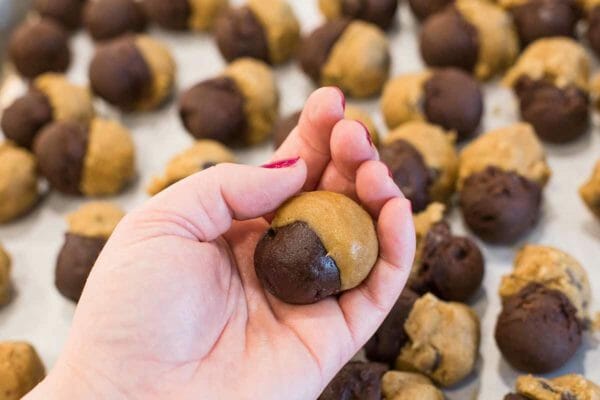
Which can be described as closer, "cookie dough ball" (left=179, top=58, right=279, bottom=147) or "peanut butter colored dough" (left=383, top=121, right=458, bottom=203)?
"peanut butter colored dough" (left=383, top=121, right=458, bottom=203)

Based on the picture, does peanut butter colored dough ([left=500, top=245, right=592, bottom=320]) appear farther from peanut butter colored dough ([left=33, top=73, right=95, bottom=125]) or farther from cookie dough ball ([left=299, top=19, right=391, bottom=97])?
peanut butter colored dough ([left=33, top=73, right=95, bottom=125])

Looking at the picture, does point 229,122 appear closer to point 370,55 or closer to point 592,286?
point 370,55

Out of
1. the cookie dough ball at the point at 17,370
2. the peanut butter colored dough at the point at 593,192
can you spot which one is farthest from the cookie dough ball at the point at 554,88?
the cookie dough ball at the point at 17,370

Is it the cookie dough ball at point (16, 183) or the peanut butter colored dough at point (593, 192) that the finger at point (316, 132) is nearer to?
the peanut butter colored dough at point (593, 192)

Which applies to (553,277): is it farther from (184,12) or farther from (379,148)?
(184,12)

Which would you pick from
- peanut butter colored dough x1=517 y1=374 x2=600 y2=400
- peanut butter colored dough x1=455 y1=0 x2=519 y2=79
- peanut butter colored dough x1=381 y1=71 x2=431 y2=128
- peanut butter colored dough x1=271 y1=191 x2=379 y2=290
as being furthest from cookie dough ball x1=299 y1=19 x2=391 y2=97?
peanut butter colored dough x1=517 y1=374 x2=600 y2=400

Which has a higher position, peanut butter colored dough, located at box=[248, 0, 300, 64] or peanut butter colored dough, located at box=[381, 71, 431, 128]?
peanut butter colored dough, located at box=[248, 0, 300, 64]
